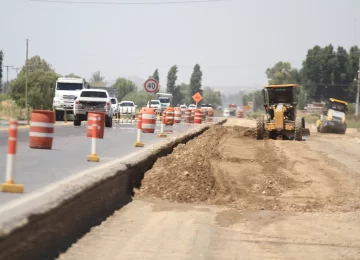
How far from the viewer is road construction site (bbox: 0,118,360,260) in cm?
709

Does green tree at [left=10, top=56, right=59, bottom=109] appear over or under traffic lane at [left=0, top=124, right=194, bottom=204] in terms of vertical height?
over

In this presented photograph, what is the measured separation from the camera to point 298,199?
1186 cm

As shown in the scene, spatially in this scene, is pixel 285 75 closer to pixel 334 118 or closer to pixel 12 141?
pixel 334 118

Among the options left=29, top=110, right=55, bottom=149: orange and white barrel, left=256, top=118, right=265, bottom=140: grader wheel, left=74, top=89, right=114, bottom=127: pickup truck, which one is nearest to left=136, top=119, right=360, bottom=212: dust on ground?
left=29, top=110, right=55, bottom=149: orange and white barrel

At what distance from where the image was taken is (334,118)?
5006 centimetres

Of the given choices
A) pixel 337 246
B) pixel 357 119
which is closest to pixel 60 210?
pixel 337 246

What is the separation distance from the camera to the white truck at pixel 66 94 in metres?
46.5

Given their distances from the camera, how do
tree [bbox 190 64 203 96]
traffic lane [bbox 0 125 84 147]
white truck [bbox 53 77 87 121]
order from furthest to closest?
tree [bbox 190 64 203 96] < white truck [bbox 53 77 87 121] < traffic lane [bbox 0 125 84 147]

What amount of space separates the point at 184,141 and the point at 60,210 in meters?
17.0

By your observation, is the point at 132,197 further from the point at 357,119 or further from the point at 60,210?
the point at 357,119

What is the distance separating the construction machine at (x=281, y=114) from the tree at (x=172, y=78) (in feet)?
470

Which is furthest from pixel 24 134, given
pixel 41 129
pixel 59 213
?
pixel 59 213

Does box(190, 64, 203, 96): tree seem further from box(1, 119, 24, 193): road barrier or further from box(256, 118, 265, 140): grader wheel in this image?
box(1, 119, 24, 193): road barrier

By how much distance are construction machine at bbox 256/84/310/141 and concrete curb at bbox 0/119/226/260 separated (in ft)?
73.0
